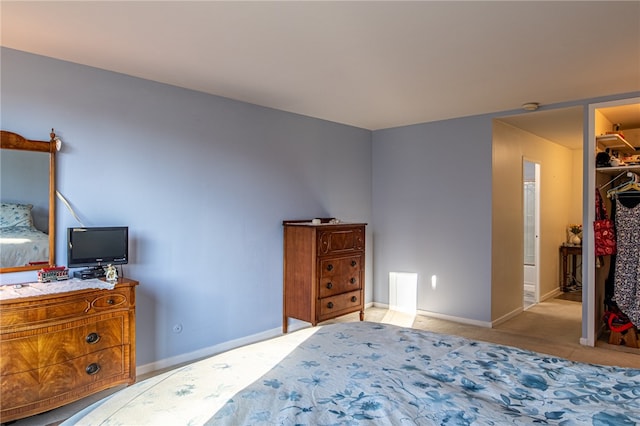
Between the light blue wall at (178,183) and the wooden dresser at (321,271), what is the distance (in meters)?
0.16

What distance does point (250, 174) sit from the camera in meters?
4.13

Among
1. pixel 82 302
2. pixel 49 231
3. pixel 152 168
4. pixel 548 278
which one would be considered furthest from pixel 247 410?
pixel 548 278

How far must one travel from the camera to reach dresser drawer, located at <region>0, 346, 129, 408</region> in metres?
2.35

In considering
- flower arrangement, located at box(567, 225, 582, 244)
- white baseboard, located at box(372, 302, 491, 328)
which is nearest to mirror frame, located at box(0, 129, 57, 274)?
white baseboard, located at box(372, 302, 491, 328)

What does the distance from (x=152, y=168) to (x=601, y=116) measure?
4.46m

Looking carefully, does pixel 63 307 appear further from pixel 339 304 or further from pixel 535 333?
pixel 535 333

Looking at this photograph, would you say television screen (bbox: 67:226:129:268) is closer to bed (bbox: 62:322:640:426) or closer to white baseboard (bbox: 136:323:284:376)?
white baseboard (bbox: 136:323:284:376)

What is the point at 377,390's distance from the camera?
136cm

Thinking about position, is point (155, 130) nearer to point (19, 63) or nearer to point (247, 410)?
point (19, 63)

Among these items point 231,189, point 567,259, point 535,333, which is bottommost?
point 535,333

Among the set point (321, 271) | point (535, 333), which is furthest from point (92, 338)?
point (535, 333)

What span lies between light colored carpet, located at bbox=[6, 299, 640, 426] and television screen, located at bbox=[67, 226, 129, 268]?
0.97m

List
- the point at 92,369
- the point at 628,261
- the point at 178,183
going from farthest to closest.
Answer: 1. the point at 628,261
2. the point at 178,183
3. the point at 92,369

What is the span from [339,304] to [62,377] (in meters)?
2.58
